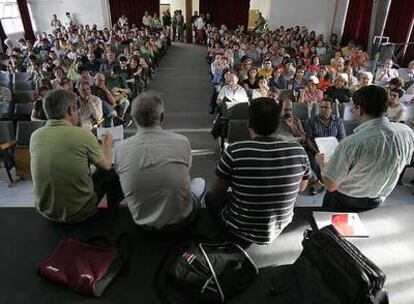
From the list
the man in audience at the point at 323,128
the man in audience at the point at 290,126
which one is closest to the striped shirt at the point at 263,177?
the man in audience at the point at 323,128

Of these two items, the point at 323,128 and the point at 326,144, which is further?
the point at 323,128

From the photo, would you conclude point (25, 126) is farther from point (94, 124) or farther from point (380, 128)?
point (380, 128)

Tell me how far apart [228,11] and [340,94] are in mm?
10267

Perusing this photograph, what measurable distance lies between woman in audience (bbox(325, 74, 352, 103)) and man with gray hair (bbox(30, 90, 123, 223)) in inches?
162

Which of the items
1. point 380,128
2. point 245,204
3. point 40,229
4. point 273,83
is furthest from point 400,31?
point 40,229

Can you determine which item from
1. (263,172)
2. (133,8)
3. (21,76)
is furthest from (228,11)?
(263,172)

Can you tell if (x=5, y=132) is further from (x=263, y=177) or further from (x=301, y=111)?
(x=301, y=111)

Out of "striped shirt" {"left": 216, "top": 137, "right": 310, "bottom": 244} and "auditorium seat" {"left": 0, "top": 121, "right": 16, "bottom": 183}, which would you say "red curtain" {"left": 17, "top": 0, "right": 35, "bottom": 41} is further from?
"striped shirt" {"left": 216, "top": 137, "right": 310, "bottom": 244}

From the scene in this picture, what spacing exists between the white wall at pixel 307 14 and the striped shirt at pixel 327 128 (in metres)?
9.59

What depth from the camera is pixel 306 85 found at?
17.5 ft

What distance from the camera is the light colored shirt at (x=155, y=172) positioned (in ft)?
5.23

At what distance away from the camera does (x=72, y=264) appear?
1471 millimetres

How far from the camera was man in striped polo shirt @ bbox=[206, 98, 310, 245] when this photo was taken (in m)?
1.42

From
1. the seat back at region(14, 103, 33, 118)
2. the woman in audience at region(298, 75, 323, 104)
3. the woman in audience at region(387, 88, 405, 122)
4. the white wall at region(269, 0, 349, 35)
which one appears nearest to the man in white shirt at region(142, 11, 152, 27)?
the white wall at region(269, 0, 349, 35)
